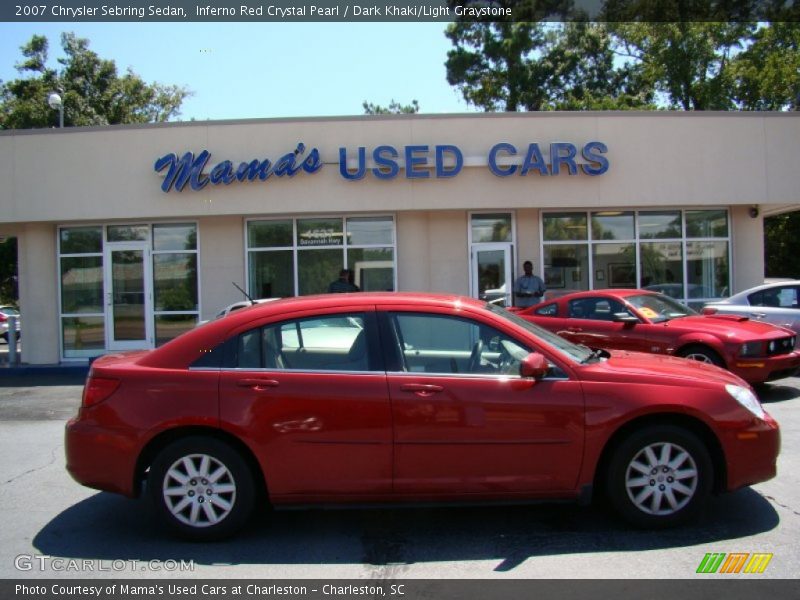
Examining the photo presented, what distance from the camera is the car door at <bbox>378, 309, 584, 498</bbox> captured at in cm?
443

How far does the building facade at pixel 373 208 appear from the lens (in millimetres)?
14039

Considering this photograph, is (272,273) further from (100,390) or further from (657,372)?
(657,372)

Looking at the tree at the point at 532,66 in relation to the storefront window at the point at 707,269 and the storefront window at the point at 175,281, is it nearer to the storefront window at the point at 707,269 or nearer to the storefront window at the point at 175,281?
the storefront window at the point at 707,269

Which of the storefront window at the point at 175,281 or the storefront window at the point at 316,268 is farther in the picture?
the storefront window at the point at 175,281

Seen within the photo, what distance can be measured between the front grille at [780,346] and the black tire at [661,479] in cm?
505

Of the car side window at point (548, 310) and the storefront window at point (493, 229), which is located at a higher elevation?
the storefront window at point (493, 229)

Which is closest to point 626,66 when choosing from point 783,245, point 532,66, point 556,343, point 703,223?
point 532,66

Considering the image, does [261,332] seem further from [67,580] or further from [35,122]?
[35,122]

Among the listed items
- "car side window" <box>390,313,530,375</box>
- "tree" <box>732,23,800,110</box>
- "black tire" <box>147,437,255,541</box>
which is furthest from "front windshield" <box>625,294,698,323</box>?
"tree" <box>732,23,800,110</box>

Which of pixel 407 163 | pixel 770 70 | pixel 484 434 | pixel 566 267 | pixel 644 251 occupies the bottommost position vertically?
pixel 484 434

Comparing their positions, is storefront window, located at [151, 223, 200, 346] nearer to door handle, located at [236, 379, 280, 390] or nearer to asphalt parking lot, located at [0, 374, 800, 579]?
asphalt parking lot, located at [0, 374, 800, 579]

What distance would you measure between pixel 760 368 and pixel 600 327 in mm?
2002

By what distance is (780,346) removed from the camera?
8.96 m

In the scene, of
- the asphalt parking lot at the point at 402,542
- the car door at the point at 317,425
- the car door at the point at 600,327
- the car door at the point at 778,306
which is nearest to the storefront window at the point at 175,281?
the car door at the point at 600,327
